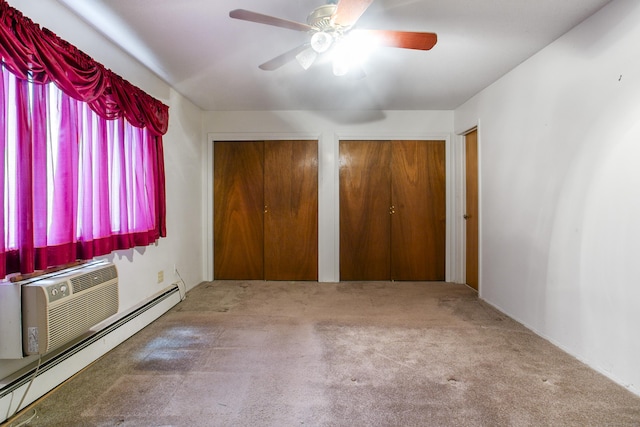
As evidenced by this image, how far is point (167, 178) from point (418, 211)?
3.08 metres

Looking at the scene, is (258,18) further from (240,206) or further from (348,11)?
(240,206)

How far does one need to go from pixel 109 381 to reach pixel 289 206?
2698 mm

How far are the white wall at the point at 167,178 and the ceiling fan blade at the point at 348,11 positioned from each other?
1661mm

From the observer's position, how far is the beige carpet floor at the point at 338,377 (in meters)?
1.54

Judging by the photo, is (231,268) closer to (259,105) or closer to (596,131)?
(259,105)

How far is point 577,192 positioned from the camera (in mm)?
2115

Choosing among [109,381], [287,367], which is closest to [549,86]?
[287,367]

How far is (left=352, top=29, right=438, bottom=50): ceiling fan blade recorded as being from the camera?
1.69m

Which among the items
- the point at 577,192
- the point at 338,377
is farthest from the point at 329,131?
the point at 338,377

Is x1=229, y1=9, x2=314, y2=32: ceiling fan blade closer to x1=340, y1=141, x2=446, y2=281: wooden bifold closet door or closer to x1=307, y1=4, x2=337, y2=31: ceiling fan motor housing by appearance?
x1=307, y1=4, x2=337, y2=31: ceiling fan motor housing

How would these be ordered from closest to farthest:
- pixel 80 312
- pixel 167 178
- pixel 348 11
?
pixel 348 11 < pixel 80 312 < pixel 167 178

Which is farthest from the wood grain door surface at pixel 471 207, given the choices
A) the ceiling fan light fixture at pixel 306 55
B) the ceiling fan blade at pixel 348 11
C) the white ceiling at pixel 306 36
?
the ceiling fan blade at pixel 348 11

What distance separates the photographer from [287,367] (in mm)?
1991

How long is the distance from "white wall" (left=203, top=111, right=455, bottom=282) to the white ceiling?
439 mm
